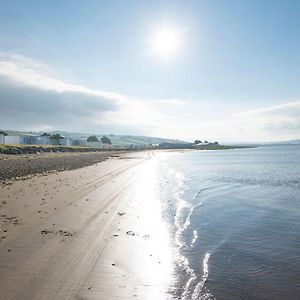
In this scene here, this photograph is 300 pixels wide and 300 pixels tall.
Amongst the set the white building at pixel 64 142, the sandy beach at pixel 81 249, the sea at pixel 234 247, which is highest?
A: the white building at pixel 64 142

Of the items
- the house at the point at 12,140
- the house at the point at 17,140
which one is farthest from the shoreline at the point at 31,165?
the house at the point at 17,140

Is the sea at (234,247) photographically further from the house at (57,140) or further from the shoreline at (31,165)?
the house at (57,140)

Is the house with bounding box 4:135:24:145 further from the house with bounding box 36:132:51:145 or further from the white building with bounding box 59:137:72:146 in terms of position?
the white building with bounding box 59:137:72:146

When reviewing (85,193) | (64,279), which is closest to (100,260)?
(64,279)

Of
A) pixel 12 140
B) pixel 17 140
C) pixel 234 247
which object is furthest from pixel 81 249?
pixel 17 140

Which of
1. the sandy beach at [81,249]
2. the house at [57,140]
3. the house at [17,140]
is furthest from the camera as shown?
the house at [57,140]

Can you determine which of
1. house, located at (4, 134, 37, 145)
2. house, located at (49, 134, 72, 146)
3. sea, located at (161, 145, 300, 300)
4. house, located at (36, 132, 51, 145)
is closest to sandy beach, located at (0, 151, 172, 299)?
sea, located at (161, 145, 300, 300)

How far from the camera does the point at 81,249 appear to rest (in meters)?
10.9

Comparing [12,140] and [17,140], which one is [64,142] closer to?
[17,140]

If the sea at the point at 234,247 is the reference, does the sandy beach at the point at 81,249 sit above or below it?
above

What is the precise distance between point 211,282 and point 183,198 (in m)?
14.9

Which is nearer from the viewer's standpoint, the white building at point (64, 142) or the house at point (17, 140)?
the house at point (17, 140)

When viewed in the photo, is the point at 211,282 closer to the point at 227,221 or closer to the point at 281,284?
the point at 281,284

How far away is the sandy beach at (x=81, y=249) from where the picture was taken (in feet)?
26.2
